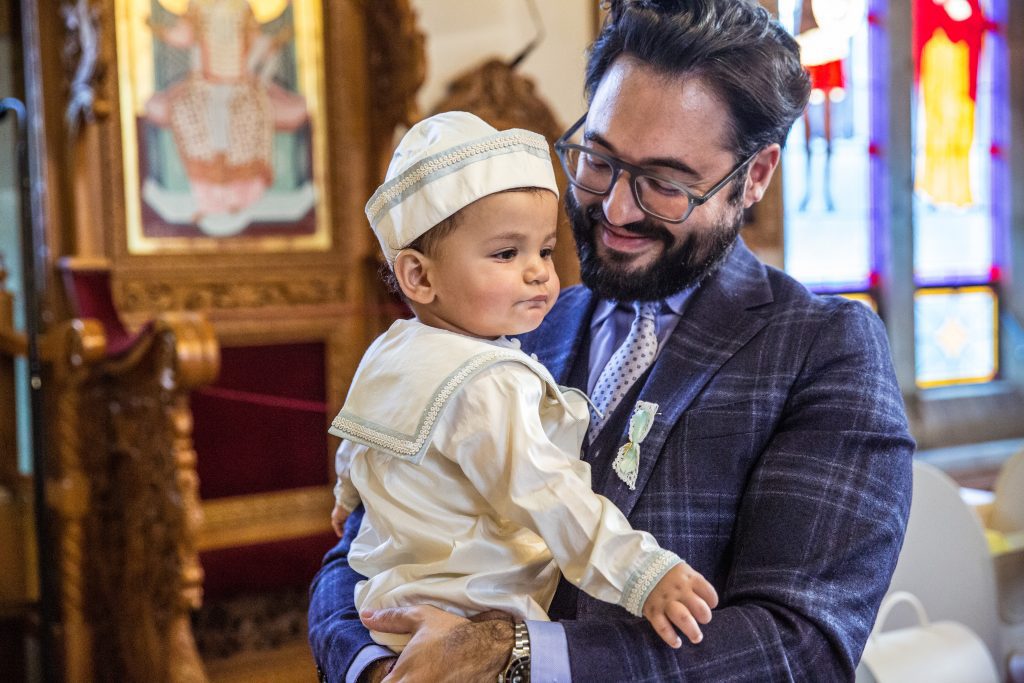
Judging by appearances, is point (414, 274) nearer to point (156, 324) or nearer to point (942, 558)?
point (942, 558)

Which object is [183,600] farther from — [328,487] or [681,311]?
[681,311]

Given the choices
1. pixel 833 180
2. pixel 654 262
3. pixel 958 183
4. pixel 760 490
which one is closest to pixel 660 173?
pixel 654 262

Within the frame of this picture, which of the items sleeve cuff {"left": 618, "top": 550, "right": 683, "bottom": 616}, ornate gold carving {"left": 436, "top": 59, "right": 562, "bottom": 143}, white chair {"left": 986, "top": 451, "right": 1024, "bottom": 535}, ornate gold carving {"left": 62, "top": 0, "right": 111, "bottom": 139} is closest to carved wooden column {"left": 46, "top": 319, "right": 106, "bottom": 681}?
ornate gold carving {"left": 62, "top": 0, "right": 111, "bottom": 139}

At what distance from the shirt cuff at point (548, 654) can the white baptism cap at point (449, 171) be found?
0.58 metres

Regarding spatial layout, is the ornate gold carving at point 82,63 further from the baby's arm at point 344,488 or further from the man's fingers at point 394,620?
the man's fingers at point 394,620

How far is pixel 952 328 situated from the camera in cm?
724

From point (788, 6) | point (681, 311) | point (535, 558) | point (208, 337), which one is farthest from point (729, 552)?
point (788, 6)

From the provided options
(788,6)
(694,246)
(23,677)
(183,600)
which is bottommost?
(23,677)

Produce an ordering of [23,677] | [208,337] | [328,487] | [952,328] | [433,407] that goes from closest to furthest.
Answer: [433,407], [208,337], [23,677], [328,487], [952,328]

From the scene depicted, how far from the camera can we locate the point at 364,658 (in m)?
1.56

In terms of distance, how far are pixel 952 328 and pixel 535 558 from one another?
21.1 ft

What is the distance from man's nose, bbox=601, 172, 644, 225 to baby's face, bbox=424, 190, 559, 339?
0.23 meters

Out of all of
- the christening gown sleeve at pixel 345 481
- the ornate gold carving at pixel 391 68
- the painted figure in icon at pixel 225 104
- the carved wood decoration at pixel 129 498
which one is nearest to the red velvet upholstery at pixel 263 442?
the carved wood decoration at pixel 129 498

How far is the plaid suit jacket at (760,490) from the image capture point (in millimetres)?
1435
